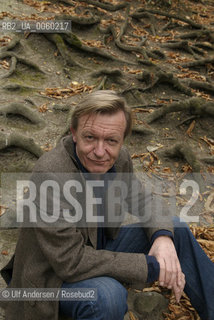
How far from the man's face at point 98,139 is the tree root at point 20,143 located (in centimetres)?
208

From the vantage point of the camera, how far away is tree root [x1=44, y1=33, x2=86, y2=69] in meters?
6.77

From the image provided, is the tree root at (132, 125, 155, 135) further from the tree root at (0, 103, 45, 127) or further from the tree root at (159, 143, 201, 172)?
the tree root at (0, 103, 45, 127)

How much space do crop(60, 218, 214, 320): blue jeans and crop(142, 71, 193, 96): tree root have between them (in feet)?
13.1

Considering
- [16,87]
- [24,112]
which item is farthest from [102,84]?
[24,112]

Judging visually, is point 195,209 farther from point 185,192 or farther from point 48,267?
point 48,267

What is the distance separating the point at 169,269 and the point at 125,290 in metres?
0.35

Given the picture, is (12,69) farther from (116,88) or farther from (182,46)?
(182,46)

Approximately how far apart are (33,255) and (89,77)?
189 inches

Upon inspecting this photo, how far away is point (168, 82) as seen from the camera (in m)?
6.41

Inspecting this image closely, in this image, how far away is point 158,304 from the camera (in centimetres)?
310

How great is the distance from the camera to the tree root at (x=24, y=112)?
5.00m

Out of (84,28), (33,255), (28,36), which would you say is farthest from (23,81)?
(33,255)

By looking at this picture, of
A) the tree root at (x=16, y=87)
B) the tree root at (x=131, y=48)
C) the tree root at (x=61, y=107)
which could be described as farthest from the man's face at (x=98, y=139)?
the tree root at (x=131, y=48)

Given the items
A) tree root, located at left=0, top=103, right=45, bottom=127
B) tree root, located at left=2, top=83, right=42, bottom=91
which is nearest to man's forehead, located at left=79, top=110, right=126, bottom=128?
tree root, located at left=0, top=103, right=45, bottom=127
